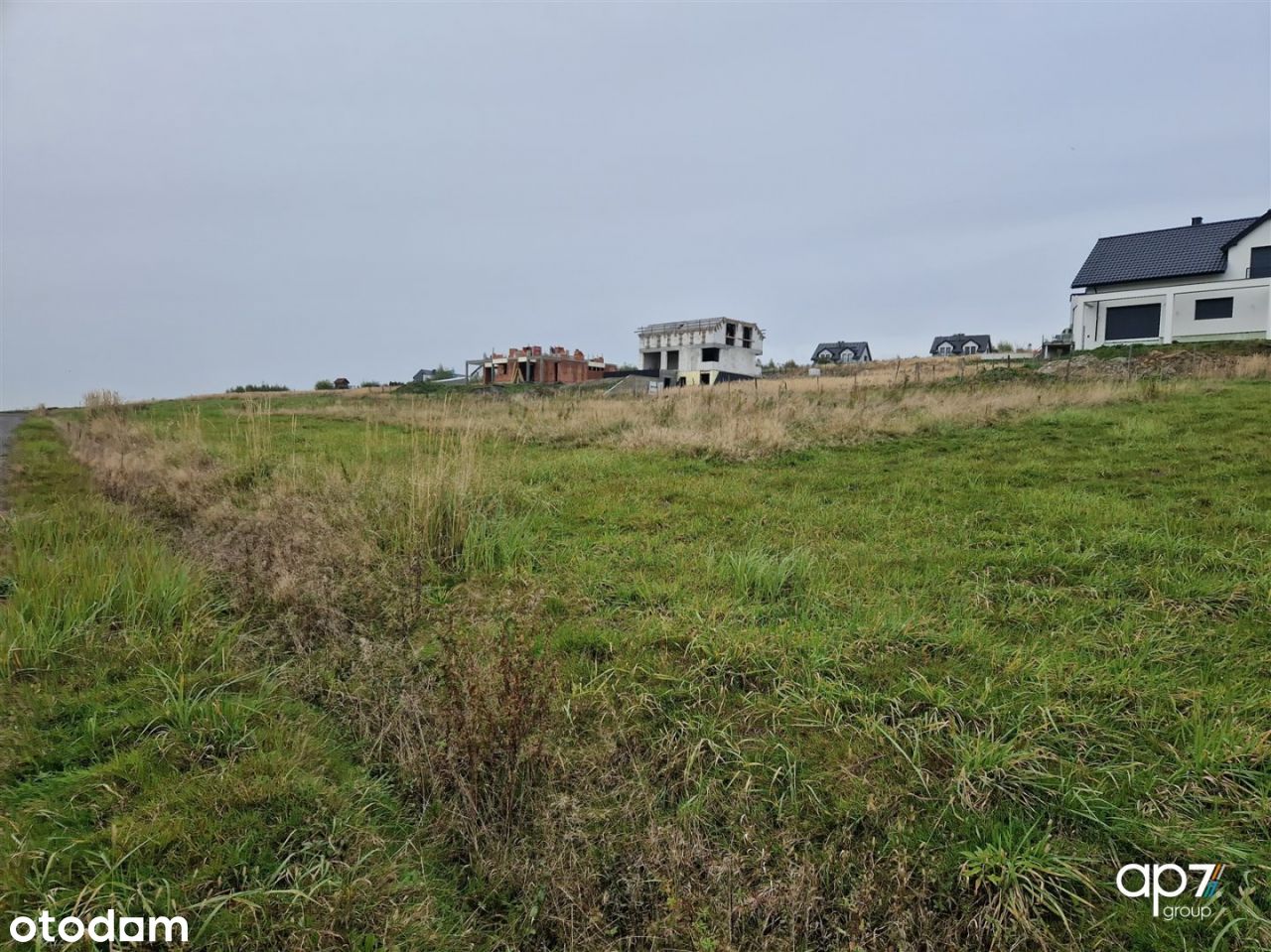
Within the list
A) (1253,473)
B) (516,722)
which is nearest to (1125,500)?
(1253,473)

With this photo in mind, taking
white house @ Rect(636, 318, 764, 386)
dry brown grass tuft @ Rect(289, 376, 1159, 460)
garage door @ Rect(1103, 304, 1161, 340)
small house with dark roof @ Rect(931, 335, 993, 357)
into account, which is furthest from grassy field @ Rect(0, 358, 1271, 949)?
small house with dark roof @ Rect(931, 335, 993, 357)

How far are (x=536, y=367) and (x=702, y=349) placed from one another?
655 inches

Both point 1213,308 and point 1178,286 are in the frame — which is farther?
point 1178,286

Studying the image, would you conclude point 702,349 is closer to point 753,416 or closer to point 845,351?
point 845,351

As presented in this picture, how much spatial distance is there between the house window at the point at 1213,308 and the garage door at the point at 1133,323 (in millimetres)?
1531

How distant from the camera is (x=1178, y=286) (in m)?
29.5

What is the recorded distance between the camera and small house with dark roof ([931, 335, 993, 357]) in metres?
72.3

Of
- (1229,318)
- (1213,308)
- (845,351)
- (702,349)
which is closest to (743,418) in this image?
(1229,318)

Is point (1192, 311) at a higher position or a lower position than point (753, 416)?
higher

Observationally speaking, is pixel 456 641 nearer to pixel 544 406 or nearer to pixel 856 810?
pixel 856 810

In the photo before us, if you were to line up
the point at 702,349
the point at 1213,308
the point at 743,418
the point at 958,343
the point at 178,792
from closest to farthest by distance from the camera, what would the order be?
the point at 178,792 → the point at 743,418 → the point at 1213,308 → the point at 702,349 → the point at 958,343

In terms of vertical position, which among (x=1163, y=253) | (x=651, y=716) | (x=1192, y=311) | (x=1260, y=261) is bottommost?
(x=651, y=716)

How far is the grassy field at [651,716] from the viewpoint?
198 centimetres

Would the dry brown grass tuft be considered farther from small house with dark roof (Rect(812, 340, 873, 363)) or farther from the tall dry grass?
small house with dark roof (Rect(812, 340, 873, 363))
